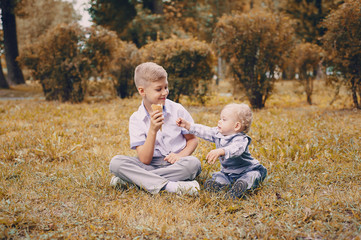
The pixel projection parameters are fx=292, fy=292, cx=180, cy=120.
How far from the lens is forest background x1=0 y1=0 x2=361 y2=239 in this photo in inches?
92.7

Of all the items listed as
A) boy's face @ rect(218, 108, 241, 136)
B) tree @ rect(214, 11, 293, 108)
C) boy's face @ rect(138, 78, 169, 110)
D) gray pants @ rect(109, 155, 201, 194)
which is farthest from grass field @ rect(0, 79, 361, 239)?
tree @ rect(214, 11, 293, 108)

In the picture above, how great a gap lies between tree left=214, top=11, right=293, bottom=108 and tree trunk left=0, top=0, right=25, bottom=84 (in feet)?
41.4

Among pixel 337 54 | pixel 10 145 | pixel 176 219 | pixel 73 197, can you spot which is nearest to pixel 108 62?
pixel 10 145

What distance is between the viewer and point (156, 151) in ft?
10.4

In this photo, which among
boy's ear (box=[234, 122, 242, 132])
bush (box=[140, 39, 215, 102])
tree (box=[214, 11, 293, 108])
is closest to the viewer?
boy's ear (box=[234, 122, 242, 132])

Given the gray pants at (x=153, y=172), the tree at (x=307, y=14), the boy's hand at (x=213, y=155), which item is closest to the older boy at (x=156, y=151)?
the gray pants at (x=153, y=172)

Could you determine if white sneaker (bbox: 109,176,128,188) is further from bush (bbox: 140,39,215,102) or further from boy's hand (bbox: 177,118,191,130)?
bush (bbox: 140,39,215,102)

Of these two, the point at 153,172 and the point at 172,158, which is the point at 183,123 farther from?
the point at 153,172

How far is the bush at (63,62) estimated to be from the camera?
32.5ft

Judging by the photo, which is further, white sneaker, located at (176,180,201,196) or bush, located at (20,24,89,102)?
bush, located at (20,24,89,102)

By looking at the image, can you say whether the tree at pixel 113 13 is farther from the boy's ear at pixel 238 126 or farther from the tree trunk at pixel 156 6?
the boy's ear at pixel 238 126

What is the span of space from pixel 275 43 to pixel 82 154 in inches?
245

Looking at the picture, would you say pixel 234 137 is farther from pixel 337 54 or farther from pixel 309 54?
pixel 309 54

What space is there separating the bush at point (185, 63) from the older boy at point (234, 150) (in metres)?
5.86
